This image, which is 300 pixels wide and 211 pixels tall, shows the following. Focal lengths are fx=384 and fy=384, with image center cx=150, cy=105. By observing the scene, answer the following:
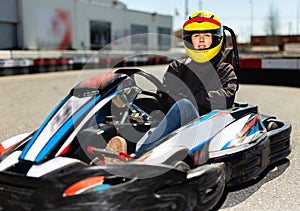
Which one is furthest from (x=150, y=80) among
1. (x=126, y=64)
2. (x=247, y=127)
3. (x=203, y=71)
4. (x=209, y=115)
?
(x=126, y=64)

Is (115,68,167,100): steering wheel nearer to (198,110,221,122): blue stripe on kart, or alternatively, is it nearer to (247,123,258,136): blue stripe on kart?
(198,110,221,122): blue stripe on kart

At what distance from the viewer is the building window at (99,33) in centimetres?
3061

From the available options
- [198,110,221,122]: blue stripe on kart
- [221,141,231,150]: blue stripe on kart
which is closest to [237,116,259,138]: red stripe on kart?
[221,141,231,150]: blue stripe on kart

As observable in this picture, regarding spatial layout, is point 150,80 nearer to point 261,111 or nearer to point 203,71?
point 203,71

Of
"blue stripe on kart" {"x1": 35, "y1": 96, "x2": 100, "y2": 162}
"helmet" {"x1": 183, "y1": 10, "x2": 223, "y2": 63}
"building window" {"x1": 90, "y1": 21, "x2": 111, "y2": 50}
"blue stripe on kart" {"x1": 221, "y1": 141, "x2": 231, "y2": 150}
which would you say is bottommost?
"blue stripe on kart" {"x1": 221, "y1": 141, "x2": 231, "y2": 150}

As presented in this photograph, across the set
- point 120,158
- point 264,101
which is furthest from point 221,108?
point 264,101

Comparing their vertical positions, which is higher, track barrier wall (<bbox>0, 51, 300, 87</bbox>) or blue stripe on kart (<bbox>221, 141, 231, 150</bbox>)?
track barrier wall (<bbox>0, 51, 300, 87</bbox>)

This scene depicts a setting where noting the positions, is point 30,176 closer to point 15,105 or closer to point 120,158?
point 120,158

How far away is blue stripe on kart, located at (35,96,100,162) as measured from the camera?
7.51 feet

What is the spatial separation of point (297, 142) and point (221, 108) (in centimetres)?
166

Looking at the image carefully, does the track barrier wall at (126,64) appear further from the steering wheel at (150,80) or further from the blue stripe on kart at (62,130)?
the blue stripe on kart at (62,130)

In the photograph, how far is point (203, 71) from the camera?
11.2 ft

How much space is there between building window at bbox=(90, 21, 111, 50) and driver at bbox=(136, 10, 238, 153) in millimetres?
27548

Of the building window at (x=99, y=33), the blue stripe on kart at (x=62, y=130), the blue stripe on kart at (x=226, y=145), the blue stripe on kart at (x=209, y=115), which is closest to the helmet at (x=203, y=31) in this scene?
the blue stripe on kart at (x=209, y=115)
